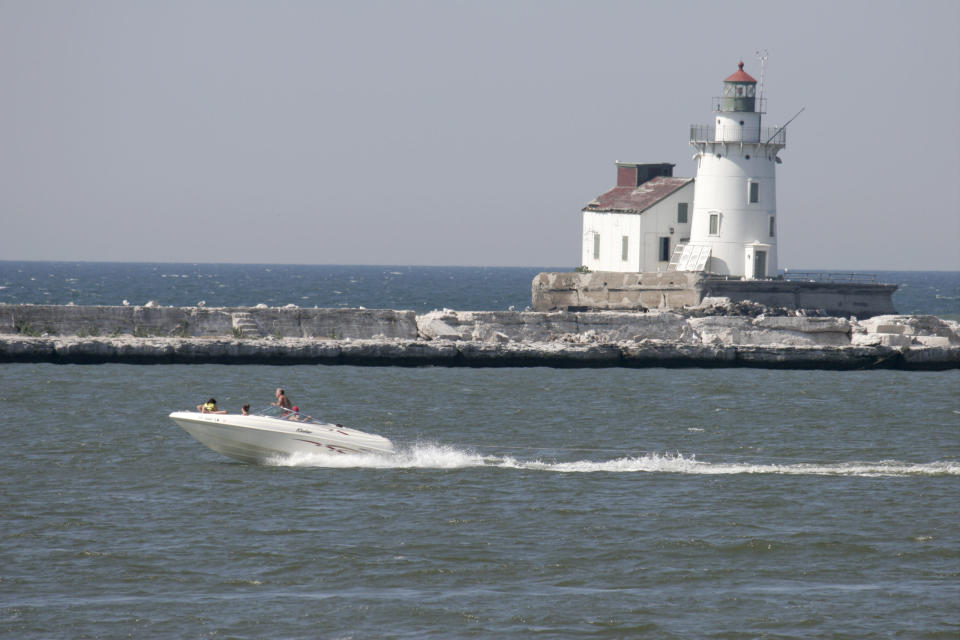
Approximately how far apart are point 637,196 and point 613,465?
30616 millimetres

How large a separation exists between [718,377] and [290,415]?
19.4m

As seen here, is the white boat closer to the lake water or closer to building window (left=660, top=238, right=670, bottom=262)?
the lake water

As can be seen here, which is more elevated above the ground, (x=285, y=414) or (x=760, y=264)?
(x=760, y=264)

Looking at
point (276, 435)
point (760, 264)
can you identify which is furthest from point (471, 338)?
point (276, 435)

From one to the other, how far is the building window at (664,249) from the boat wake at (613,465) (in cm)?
2776

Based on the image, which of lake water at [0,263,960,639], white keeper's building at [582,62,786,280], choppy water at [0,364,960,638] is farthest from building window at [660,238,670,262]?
choppy water at [0,364,960,638]

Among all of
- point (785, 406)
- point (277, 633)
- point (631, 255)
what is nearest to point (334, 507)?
point (277, 633)

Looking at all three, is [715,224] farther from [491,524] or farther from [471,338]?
[491,524]

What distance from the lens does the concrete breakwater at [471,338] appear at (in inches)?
1553

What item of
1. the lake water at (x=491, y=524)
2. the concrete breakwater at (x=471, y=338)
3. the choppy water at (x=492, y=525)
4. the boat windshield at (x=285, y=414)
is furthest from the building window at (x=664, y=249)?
the boat windshield at (x=285, y=414)

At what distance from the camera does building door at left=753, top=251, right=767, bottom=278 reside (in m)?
49.1

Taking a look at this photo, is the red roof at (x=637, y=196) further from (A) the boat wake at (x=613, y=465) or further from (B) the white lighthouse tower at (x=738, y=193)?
(A) the boat wake at (x=613, y=465)

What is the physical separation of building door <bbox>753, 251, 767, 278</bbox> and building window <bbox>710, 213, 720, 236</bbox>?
1694 millimetres

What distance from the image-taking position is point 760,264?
162ft
